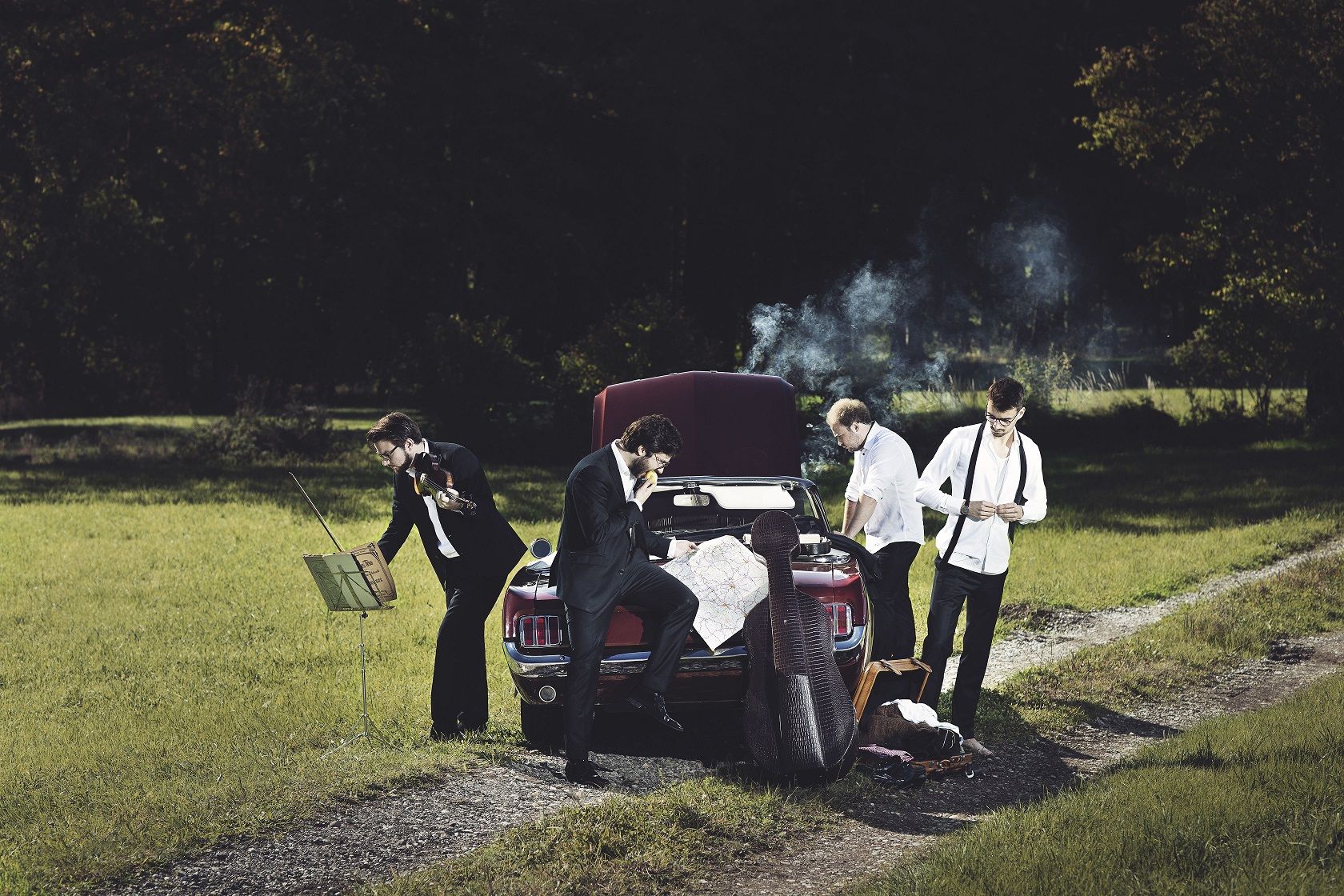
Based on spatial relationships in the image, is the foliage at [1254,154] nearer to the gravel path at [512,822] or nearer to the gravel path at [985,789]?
the gravel path at [985,789]

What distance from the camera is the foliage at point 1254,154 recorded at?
82.7 feet

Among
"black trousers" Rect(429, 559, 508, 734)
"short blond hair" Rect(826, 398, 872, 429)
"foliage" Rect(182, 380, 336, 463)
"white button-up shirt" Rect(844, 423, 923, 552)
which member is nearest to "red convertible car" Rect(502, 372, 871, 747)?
"black trousers" Rect(429, 559, 508, 734)

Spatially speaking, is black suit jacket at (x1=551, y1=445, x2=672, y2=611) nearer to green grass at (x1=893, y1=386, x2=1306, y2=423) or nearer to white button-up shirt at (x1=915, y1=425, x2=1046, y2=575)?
white button-up shirt at (x1=915, y1=425, x2=1046, y2=575)

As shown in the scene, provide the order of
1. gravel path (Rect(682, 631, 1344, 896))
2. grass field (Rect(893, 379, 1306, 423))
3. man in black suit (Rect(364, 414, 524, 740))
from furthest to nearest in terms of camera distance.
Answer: grass field (Rect(893, 379, 1306, 423)) < man in black suit (Rect(364, 414, 524, 740)) < gravel path (Rect(682, 631, 1344, 896))

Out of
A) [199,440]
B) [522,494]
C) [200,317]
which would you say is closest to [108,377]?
[200,317]

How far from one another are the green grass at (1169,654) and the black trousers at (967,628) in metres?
0.51

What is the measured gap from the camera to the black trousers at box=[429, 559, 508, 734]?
25.6 ft

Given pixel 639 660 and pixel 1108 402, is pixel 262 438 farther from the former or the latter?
pixel 639 660

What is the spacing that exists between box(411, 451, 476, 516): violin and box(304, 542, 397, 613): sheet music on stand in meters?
0.46

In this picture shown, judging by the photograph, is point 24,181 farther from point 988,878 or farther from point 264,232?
point 988,878

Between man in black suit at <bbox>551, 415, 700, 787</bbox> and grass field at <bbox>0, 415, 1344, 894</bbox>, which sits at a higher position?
man in black suit at <bbox>551, 415, 700, 787</bbox>

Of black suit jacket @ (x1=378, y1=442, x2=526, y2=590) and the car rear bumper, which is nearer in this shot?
the car rear bumper

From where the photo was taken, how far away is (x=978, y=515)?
7.19 m

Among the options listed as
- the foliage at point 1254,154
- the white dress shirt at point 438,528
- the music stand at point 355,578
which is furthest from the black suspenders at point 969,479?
the foliage at point 1254,154
